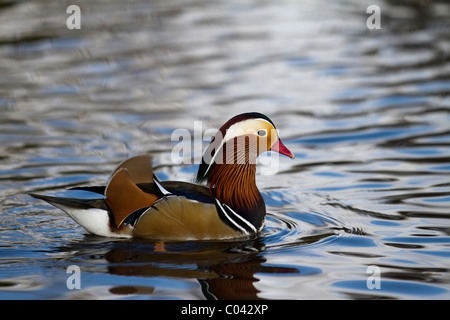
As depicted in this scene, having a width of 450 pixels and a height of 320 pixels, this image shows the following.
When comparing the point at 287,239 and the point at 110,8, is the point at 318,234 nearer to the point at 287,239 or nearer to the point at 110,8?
the point at 287,239

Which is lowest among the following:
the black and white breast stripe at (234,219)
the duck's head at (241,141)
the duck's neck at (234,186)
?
the black and white breast stripe at (234,219)

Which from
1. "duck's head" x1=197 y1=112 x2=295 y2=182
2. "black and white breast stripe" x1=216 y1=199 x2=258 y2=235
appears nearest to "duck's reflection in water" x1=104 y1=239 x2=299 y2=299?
"black and white breast stripe" x1=216 y1=199 x2=258 y2=235

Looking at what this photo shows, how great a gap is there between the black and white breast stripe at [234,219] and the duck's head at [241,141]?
1.19 ft

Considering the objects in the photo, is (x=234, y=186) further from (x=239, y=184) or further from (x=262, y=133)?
(x=262, y=133)

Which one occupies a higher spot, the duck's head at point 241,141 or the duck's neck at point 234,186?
the duck's head at point 241,141

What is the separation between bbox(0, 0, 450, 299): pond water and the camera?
5602mm

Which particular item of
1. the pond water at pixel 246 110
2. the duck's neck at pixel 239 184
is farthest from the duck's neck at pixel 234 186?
the pond water at pixel 246 110

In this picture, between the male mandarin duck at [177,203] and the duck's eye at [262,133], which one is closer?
the male mandarin duck at [177,203]

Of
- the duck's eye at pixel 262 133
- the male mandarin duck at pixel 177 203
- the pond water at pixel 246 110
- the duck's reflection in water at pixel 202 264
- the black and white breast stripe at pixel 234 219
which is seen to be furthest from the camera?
the duck's eye at pixel 262 133

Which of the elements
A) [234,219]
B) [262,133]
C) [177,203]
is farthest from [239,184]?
[177,203]

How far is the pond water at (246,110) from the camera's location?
221 inches

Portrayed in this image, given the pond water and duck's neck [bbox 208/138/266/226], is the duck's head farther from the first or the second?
the pond water

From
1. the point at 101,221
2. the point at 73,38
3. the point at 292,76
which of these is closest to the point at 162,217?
the point at 101,221

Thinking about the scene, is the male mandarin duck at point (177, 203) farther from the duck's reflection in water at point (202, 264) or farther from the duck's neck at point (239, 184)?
the duck's reflection in water at point (202, 264)
